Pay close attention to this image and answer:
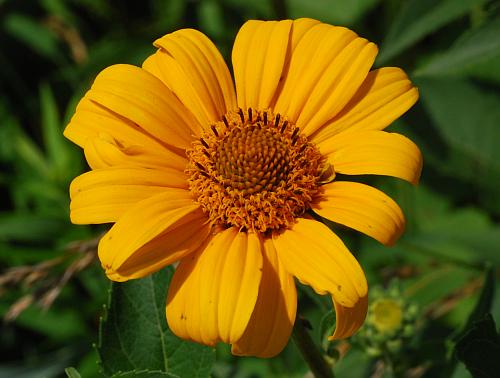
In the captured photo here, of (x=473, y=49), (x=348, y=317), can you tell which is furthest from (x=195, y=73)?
(x=473, y=49)

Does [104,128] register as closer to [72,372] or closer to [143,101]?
[143,101]

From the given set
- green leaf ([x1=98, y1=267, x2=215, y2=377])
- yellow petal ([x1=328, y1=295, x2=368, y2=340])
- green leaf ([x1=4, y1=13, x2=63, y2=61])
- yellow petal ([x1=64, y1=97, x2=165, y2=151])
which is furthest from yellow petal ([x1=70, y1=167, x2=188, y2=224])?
green leaf ([x1=4, y1=13, x2=63, y2=61])

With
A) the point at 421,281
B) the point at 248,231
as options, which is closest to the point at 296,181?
the point at 248,231

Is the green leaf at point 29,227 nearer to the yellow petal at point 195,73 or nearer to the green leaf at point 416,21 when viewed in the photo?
the yellow petal at point 195,73

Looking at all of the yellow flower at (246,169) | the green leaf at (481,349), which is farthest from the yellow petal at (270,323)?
the green leaf at (481,349)

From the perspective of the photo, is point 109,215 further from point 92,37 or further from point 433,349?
point 92,37

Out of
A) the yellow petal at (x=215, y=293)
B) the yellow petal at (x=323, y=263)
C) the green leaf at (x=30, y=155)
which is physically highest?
the yellow petal at (x=323, y=263)
